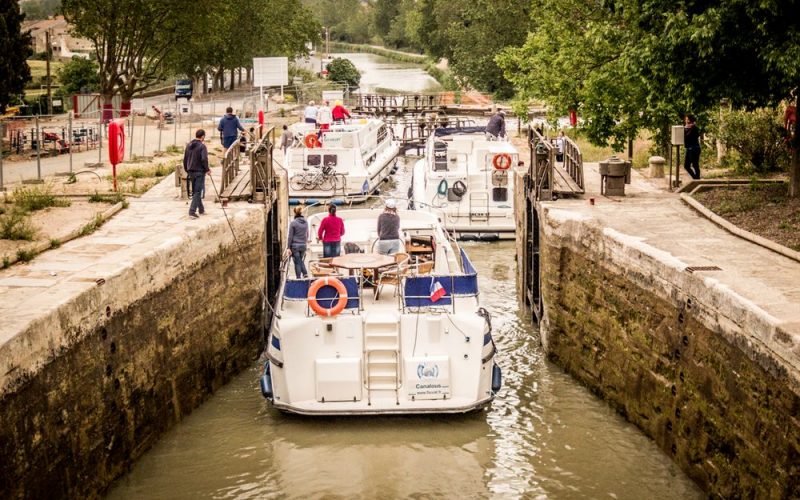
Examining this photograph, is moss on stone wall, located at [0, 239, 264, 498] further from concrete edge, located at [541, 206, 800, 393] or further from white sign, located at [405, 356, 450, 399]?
concrete edge, located at [541, 206, 800, 393]

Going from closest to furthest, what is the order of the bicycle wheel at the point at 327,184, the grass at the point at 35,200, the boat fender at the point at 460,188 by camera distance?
1. the grass at the point at 35,200
2. the boat fender at the point at 460,188
3. the bicycle wheel at the point at 327,184

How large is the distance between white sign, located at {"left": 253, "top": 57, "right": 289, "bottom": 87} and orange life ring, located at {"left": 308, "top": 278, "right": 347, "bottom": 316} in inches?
1576

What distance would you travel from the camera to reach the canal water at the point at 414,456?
48.8 feet

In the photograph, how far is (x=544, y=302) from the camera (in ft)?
69.2

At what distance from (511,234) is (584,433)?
46.3 ft

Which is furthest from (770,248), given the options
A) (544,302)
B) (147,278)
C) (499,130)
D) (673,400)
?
(499,130)

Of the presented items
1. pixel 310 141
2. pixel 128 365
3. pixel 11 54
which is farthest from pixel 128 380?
pixel 11 54

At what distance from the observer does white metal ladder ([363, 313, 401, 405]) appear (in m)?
16.3

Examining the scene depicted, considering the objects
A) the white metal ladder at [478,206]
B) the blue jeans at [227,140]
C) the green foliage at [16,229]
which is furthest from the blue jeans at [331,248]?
the white metal ladder at [478,206]

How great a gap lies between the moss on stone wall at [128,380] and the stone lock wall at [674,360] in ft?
19.5

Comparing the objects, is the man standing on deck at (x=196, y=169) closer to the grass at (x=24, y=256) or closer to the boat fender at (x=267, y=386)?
the grass at (x=24, y=256)

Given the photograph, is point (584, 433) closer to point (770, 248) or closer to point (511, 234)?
point (770, 248)

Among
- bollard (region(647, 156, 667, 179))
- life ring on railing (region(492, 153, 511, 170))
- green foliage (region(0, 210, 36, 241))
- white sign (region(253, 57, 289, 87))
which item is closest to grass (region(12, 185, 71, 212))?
green foliage (region(0, 210, 36, 241))

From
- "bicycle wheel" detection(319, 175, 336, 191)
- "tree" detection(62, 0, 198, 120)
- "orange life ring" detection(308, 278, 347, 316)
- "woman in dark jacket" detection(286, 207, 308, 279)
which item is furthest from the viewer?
"tree" detection(62, 0, 198, 120)
